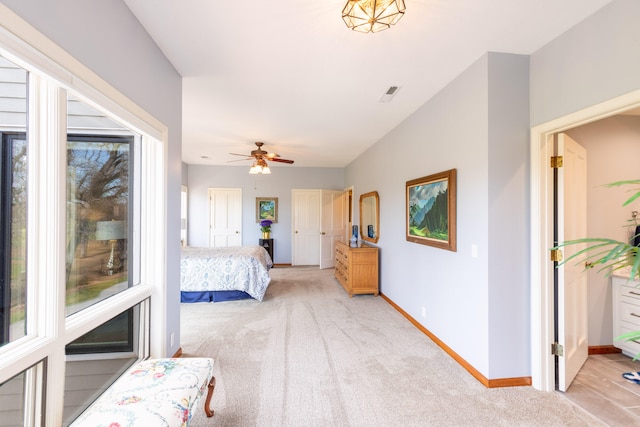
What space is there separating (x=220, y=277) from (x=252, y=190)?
10.9 feet

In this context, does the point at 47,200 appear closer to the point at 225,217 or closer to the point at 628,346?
the point at 628,346

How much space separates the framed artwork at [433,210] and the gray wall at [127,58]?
8.40ft

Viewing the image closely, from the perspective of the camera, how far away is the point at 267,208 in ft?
23.4

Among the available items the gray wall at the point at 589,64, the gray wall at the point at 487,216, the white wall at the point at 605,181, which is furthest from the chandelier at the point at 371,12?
the white wall at the point at 605,181

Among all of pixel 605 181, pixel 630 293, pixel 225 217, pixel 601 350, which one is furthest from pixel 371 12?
pixel 225 217

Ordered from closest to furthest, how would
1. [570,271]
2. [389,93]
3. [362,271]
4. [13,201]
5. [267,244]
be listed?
1. [13,201]
2. [570,271]
3. [389,93]
4. [362,271]
5. [267,244]

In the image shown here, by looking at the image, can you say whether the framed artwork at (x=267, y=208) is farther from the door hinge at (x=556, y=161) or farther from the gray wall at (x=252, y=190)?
the door hinge at (x=556, y=161)

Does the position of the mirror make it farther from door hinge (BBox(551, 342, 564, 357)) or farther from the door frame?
door hinge (BBox(551, 342, 564, 357))

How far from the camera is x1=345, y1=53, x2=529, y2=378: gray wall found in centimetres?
216

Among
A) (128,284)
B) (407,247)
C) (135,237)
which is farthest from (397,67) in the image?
(128,284)

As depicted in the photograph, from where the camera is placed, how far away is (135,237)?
2.15 metres

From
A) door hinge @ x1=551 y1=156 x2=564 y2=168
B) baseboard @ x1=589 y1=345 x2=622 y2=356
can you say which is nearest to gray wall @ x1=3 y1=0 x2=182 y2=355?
door hinge @ x1=551 y1=156 x2=564 y2=168

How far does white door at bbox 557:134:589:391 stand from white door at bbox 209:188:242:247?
→ 6269 millimetres

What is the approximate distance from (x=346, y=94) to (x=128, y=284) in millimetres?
2654
